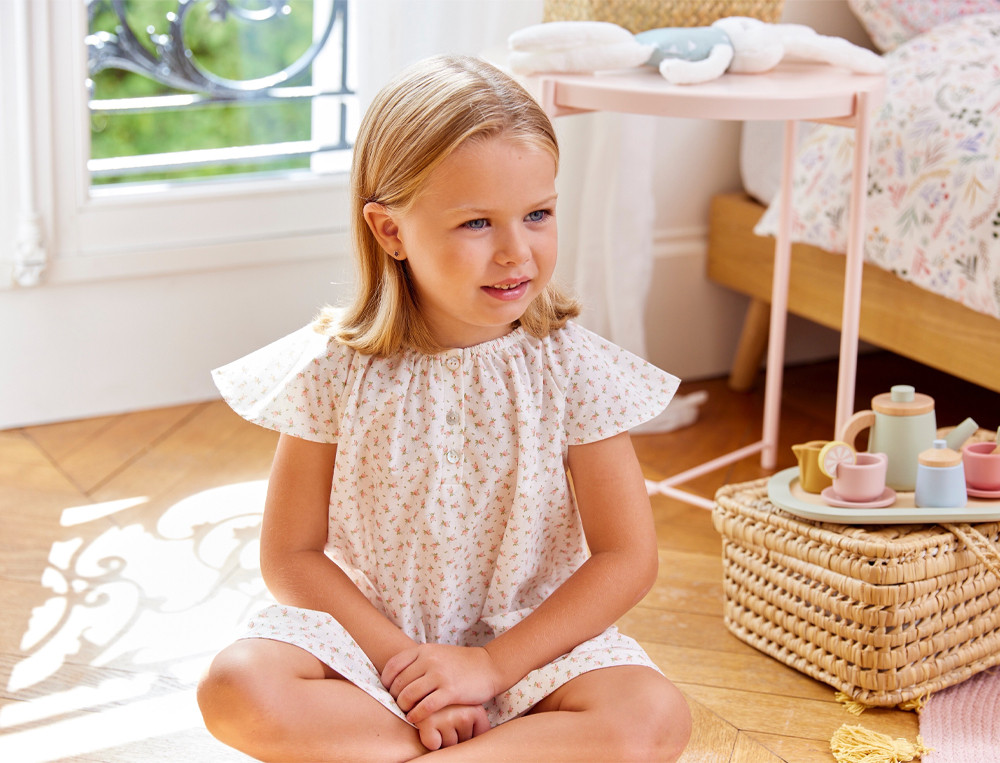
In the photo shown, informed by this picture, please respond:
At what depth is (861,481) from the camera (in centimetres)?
118

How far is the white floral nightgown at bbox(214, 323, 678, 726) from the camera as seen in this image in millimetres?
999

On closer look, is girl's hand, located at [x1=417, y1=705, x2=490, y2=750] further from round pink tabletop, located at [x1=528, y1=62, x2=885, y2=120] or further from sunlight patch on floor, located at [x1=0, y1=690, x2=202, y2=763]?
round pink tabletop, located at [x1=528, y1=62, x2=885, y2=120]

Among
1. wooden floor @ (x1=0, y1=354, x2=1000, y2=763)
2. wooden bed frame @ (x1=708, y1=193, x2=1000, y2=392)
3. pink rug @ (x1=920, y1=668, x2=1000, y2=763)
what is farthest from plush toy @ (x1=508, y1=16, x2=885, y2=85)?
pink rug @ (x1=920, y1=668, x2=1000, y2=763)

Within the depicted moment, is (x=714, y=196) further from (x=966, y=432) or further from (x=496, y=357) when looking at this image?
(x=496, y=357)

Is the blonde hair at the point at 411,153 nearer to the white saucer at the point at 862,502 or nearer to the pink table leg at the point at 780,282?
the white saucer at the point at 862,502

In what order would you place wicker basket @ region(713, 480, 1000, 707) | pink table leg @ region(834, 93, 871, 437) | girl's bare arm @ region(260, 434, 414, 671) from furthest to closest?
pink table leg @ region(834, 93, 871, 437)
wicker basket @ region(713, 480, 1000, 707)
girl's bare arm @ region(260, 434, 414, 671)

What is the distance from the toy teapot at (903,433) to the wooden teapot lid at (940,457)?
40mm

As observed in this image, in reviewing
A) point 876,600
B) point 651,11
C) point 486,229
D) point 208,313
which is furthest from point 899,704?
point 208,313

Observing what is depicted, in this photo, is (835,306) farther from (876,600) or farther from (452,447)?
(452,447)

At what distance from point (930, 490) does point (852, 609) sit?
0.14m

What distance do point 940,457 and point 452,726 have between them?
559mm

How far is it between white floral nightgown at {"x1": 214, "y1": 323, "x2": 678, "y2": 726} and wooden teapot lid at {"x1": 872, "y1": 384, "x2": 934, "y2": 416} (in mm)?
327

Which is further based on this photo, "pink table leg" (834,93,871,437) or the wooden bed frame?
the wooden bed frame

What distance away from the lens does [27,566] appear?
4.70ft
